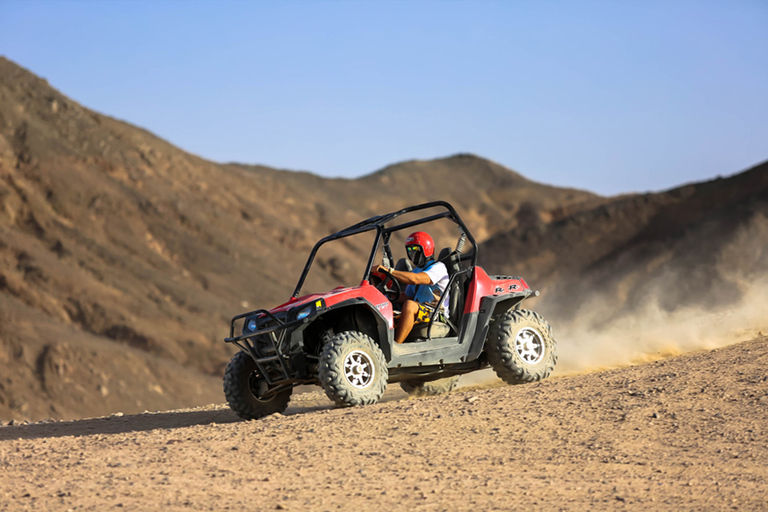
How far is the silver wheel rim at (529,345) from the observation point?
1126cm

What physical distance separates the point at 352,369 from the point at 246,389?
1.54m

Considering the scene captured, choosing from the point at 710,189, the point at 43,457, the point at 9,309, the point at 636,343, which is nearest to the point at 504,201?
the point at 710,189

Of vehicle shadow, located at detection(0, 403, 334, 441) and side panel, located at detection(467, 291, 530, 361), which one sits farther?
vehicle shadow, located at detection(0, 403, 334, 441)

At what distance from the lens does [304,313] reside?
10047mm

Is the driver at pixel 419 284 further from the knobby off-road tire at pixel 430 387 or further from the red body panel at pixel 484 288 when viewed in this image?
the knobby off-road tire at pixel 430 387

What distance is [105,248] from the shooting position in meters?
56.1

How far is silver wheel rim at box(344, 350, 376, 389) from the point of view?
32.7 ft

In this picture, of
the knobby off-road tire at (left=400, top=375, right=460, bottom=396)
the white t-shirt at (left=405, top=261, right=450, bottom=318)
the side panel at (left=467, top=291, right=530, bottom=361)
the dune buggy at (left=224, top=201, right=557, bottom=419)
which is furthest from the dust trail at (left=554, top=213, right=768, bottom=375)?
the white t-shirt at (left=405, top=261, right=450, bottom=318)

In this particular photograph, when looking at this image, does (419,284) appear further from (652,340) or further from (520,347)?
(652,340)

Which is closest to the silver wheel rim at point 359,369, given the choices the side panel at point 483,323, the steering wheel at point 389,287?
the steering wheel at point 389,287

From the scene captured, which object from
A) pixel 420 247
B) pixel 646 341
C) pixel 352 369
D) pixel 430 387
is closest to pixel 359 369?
pixel 352 369

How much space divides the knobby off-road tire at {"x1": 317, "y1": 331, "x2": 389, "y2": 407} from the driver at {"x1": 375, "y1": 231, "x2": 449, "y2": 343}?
0.62m

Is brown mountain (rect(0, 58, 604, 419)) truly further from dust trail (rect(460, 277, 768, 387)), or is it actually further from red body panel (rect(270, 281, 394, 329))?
red body panel (rect(270, 281, 394, 329))

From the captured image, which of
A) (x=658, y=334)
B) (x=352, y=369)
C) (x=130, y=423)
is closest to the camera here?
(x=352, y=369)
